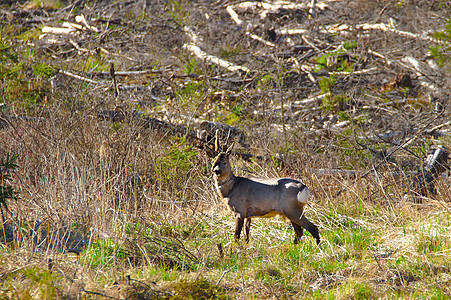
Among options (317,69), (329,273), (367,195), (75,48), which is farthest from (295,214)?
(75,48)

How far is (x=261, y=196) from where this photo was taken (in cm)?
A: 559

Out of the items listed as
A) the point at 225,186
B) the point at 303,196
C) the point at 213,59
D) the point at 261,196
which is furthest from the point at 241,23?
the point at 303,196

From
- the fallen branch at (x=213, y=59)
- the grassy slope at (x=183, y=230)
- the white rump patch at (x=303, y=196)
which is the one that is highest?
the white rump patch at (x=303, y=196)

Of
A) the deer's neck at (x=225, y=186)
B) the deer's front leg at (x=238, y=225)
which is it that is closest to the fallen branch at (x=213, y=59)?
the deer's neck at (x=225, y=186)

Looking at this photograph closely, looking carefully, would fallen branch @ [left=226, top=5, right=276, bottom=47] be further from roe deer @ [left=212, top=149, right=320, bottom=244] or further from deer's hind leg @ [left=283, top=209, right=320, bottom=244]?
deer's hind leg @ [left=283, top=209, right=320, bottom=244]

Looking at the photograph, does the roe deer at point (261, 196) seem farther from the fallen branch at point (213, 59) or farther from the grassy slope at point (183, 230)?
the fallen branch at point (213, 59)

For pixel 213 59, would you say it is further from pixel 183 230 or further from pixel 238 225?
pixel 238 225

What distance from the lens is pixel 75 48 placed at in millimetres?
14125

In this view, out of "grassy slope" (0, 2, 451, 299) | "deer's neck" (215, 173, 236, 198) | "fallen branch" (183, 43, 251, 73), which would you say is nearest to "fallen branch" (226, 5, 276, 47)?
"fallen branch" (183, 43, 251, 73)

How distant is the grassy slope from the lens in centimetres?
445

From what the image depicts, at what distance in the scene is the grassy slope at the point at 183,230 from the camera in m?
4.45

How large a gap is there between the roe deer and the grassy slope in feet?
1.18

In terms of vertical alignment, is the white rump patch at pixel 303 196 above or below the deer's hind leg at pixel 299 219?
above

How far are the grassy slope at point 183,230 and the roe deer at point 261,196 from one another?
36 centimetres
